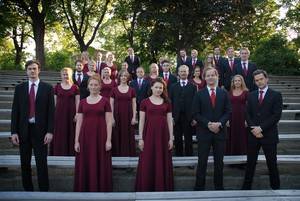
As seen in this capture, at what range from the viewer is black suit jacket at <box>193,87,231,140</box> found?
6594 millimetres

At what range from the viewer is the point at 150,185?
258 inches

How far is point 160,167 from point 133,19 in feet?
82.0

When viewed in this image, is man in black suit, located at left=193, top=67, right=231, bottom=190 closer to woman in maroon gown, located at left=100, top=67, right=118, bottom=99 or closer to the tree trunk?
woman in maroon gown, located at left=100, top=67, right=118, bottom=99

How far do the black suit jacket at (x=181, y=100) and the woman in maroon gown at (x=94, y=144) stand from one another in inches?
85.3

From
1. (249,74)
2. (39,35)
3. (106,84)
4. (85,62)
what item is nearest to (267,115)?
(249,74)

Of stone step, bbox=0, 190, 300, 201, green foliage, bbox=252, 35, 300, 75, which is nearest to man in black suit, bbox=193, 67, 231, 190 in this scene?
stone step, bbox=0, 190, 300, 201

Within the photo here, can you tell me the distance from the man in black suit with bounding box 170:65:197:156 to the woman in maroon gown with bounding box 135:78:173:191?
1.63 m

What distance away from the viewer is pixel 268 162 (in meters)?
6.62

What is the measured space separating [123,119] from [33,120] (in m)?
2.44

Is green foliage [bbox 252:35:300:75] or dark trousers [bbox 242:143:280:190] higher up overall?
green foliage [bbox 252:35:300:75]

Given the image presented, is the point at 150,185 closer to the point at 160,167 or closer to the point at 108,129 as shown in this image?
the point at 160,167

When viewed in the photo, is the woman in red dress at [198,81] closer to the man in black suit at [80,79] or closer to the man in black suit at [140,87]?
the man in black suit at [140,87]

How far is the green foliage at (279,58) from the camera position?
21.3 m

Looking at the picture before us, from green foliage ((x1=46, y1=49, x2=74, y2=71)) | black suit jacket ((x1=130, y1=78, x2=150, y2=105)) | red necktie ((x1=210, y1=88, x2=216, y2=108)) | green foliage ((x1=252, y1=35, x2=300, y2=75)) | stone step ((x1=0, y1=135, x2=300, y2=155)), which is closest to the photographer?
red necktie ((x1=210, y1=88, x2=216, y2=108))
